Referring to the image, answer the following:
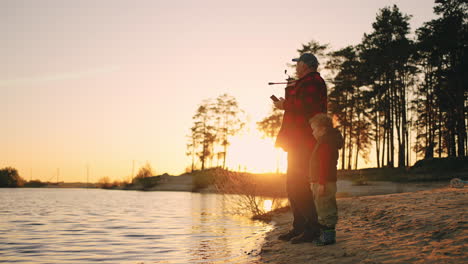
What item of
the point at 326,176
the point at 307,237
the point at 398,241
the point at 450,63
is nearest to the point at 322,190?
the point at 326,176

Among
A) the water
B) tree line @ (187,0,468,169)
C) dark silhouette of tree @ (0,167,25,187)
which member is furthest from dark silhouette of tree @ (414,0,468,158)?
dark silhouette of tree @ (0,167,25,187)

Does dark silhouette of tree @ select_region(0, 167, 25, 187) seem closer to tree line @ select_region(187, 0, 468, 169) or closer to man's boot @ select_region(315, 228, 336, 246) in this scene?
tree line @ select_region(187, 0, 468, 169)

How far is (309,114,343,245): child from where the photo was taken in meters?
4.66

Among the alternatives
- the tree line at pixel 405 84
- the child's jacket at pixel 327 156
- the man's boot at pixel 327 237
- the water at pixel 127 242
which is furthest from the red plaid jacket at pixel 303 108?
the tree line at pixel 405 84

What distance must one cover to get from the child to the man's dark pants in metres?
0.34

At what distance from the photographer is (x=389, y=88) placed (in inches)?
1412

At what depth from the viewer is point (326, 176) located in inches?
184

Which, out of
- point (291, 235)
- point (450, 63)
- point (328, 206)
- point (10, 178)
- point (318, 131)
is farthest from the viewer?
point (10, 178)

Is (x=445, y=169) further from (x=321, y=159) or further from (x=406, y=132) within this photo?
(x=321, y=159)

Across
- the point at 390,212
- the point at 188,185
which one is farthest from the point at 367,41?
the point at 390,212

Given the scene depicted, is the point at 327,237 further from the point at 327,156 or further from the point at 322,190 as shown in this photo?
the point at 327,156

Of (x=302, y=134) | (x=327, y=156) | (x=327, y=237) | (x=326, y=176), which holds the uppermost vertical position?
(x=302, y=134)

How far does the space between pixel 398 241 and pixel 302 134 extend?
1.63m

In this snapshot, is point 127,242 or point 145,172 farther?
point 145,172
